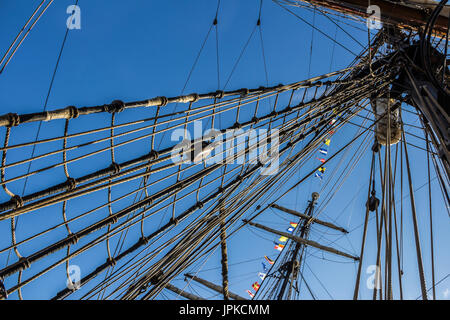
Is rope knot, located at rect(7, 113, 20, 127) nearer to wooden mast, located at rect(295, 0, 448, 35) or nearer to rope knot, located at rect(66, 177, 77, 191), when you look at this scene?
rope knot, located at rect(66, 177, 77, 191)

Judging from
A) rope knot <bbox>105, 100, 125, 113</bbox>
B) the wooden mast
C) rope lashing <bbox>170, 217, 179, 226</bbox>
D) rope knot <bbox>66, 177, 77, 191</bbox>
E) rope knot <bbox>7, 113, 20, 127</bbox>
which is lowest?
rope lashing <bbox>170, 217, 179, 226</bbox>

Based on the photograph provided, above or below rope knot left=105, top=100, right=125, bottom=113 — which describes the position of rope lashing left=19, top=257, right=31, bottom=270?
below

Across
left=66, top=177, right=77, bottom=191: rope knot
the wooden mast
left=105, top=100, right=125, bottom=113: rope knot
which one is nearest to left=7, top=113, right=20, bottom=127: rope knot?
left=66, top=177, right=77, bottom=191: rope knot

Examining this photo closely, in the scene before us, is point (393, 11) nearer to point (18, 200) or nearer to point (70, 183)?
point (70, 183)

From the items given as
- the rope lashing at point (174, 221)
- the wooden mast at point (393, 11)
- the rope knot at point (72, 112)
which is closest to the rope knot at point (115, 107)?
the rope knot at point (72, 112)

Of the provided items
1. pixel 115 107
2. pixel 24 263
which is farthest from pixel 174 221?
pixel 24 263

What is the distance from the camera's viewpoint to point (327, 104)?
537 centimetres

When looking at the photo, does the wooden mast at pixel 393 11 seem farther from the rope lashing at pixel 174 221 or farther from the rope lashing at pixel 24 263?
the rope lashing at pixel 24 263

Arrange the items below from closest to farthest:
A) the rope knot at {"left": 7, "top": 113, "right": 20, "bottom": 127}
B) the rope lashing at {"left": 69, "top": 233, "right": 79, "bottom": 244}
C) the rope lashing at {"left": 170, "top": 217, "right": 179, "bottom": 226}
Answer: the rope knot at {"left": 7, "top": 113, "right": 20, "bottom": 127}
the rope lashing at {"left": 69, "top": 233, "right": 79, "bottom": 244}
the rope lashing at {"left": 170, "top": 217, "right": 179, "bottom": 226}

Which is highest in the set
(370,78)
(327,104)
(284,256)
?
(370,78)

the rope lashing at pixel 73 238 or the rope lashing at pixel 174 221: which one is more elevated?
the rope lashing at pixel 174 221
